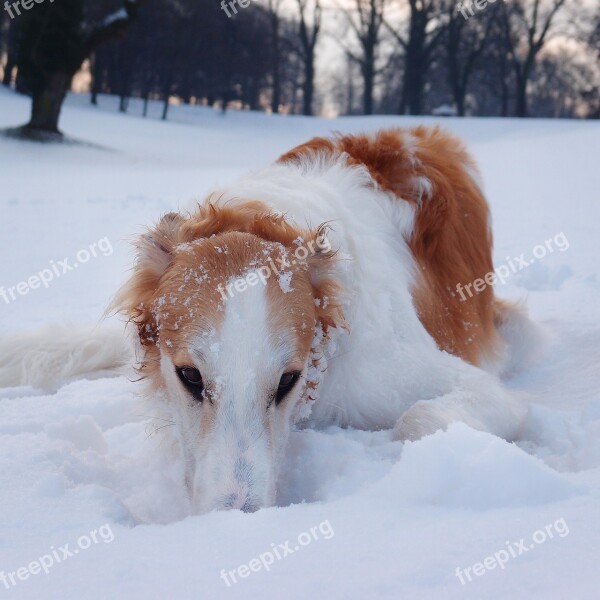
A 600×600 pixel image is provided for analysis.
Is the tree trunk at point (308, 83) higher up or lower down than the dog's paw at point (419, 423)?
higher up

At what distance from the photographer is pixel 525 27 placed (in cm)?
3500

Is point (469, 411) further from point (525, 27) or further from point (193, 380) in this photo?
point (525, 27)

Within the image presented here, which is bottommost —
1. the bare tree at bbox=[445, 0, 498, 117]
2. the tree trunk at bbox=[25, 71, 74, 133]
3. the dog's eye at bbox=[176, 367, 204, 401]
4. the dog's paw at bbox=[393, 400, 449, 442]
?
the dog's paw at bbox=[393, 400, 449, 442]

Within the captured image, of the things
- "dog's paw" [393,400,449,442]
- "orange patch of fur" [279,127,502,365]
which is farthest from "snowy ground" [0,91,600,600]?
"orange patch of fur" [279,127,502,365]

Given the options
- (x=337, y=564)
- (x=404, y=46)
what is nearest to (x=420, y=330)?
(x=337, y=564)

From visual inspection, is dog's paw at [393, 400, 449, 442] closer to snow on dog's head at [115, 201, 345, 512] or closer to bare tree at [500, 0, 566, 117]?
snow on dog's head at [115, 201, 345, 512]

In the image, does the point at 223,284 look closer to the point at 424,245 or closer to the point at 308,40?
the point at 424,245

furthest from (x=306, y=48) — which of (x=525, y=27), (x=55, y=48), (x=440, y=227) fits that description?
(x=440, y=227)

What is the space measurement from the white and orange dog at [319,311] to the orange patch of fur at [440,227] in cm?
1

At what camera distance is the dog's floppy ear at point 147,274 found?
2527 millimetres

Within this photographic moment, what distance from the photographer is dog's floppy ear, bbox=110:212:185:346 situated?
8.29 feet

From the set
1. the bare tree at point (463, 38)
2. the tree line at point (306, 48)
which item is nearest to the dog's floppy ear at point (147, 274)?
the tree line at point (306, 48)

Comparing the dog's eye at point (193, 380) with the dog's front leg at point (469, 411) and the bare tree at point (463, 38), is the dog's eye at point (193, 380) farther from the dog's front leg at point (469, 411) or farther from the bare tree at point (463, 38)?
the bare tree at point (463, 38)

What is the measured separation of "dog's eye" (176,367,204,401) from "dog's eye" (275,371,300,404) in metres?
0.23
